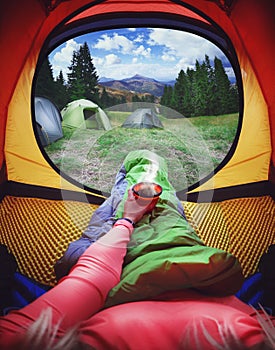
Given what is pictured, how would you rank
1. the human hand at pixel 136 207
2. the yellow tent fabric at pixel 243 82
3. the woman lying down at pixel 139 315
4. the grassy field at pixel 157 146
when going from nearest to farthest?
the woman lying down at pixel 139 315
the yellow tent fabric at pixel 243 82
the human hand at pixel 136 207
the grassy field at pixel 157 146

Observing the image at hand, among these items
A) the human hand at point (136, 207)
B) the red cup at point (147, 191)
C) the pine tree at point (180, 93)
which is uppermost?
the pine tree at point (180, 93)

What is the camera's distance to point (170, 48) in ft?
4.02

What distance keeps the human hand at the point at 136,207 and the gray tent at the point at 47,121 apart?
331mm

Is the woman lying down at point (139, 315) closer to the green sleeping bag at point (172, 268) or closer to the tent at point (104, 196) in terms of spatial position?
the green sleeping bag at point (172, 268)

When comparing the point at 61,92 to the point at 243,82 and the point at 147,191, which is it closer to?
the point at 147,191

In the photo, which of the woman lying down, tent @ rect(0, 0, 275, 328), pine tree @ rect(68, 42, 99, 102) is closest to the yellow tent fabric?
Result: tent @ rect(0, 0, 275, 328)

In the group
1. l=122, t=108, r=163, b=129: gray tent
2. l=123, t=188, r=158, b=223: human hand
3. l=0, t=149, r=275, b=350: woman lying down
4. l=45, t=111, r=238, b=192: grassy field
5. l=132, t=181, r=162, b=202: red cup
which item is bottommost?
l=0, t=149, r=275, b=350: woman lying down

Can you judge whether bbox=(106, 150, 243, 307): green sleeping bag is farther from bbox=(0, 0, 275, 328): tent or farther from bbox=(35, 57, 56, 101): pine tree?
bbox=(35, 57, 56, 101): pine tree

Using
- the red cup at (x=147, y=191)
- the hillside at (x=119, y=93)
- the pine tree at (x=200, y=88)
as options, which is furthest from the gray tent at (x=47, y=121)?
the pine tree at (x=200, y=88)

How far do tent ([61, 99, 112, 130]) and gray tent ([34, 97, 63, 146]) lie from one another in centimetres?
3

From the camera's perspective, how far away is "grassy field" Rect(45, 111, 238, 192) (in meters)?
1.31

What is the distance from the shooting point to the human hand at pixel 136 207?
1.21 m

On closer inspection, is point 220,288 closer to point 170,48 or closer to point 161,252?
point 161,252

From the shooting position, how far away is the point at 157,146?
1.39m
